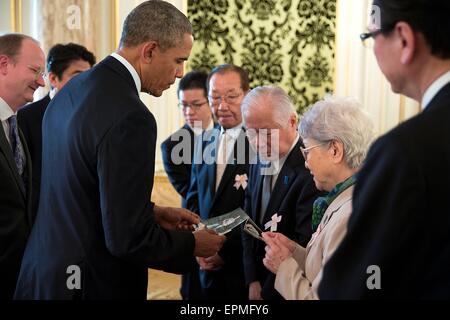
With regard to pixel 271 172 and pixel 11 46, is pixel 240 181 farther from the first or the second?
pixel 11 46

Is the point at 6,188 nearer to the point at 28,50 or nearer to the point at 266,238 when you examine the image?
the point at 28,50

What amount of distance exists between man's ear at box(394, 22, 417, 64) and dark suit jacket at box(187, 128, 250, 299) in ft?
7.35

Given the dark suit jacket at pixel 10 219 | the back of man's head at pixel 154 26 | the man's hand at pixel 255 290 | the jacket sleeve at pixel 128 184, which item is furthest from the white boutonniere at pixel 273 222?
the dark suit jacket at pixel 10 219

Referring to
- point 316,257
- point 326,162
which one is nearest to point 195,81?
point 326,162

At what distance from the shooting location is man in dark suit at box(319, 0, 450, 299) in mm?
1174

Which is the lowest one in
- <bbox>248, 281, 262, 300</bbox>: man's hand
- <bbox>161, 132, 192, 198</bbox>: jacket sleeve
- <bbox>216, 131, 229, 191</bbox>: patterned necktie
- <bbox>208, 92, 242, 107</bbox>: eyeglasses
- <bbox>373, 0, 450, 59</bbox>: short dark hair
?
<bbox>248, 281, 262, 300</bbox>: man's hand

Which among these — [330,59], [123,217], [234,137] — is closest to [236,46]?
[330,59]

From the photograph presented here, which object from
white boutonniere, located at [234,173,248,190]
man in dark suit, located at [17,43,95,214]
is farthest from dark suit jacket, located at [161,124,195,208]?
man in dark suit, located at [17,43,95,214]

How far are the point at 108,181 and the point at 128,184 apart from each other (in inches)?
2.8

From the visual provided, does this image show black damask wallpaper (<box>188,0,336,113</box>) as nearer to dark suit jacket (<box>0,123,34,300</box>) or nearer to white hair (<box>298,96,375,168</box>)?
dark suit jacket (<box>0,123,34,300</box>)

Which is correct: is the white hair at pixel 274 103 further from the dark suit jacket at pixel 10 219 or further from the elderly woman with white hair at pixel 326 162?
the dark suit jacket at pixel 10 219

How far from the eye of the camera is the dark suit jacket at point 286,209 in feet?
9.10

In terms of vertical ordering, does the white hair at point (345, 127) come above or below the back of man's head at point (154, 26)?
below

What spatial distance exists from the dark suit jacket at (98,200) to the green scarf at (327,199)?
56cm
